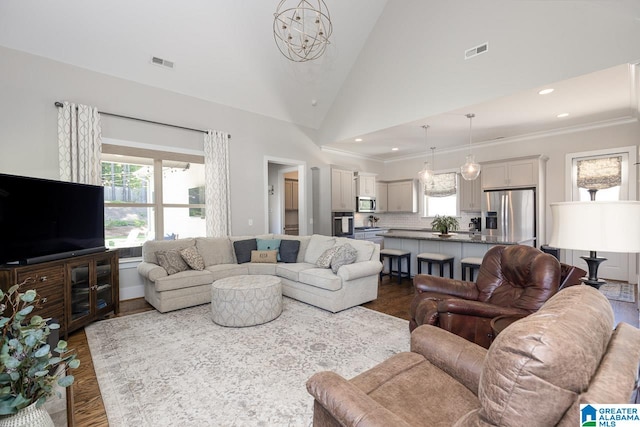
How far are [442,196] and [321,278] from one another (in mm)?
5257

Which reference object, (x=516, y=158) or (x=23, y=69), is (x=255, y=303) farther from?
(x=516, y=158)

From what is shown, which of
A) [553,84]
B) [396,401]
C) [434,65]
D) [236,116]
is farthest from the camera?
[236,116]

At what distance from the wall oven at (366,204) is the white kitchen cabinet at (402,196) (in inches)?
26.4

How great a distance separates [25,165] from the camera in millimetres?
3646

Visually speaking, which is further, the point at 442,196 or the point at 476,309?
the point at 442,196

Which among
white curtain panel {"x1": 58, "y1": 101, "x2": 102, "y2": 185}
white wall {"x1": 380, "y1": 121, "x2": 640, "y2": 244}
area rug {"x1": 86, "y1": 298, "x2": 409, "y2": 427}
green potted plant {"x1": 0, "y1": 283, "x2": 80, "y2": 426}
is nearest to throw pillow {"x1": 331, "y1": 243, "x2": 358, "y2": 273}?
area rug {"x1": 86, "y1": 298, "x2": 409, "y2": 427}

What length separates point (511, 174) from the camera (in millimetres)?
5879

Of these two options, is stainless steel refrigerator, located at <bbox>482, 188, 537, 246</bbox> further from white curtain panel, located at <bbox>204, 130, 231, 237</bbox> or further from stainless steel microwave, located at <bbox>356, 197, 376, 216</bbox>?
white curtain panel, located at <bbox>204, 130, 231, 237</bbox>

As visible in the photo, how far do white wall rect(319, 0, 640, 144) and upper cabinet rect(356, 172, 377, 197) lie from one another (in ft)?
6.10

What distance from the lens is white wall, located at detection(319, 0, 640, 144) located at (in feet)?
10.5

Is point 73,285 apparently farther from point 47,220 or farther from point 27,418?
point 27,418

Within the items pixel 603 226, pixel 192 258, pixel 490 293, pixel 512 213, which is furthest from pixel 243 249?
pixel 512 213

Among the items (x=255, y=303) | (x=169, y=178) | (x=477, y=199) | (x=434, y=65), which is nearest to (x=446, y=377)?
(x=255, y=303)

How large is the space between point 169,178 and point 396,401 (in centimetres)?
503
